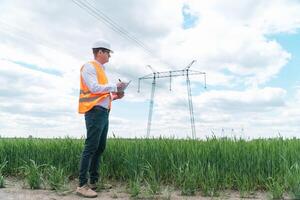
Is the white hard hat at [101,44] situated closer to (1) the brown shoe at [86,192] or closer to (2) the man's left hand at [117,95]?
(2) the man's left hand at [117,95]

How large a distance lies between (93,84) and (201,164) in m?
2.13

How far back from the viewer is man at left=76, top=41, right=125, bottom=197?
255 inches

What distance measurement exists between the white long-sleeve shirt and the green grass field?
1.26 m

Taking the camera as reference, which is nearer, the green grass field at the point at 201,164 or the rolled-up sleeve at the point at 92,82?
the rolled-up sleeve at the point at 92,82

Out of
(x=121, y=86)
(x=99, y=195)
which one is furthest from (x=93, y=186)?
(x=121, y=86)

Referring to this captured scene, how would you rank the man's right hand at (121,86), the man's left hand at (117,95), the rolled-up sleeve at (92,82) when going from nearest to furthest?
the rolled-up sleeve at (92,82) → the man's right hand at (121,86) → the man's left hand at (117,95)

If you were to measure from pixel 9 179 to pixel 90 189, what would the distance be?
2615 millimetres

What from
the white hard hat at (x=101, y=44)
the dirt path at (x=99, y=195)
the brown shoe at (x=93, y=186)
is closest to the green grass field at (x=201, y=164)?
the dirt path at (x=99, y=195)

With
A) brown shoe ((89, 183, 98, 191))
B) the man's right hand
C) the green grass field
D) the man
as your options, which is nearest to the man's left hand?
the man

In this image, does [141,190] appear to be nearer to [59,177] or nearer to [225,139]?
[59,177]

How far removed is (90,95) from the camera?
6.55 metres

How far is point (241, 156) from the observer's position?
274 inches

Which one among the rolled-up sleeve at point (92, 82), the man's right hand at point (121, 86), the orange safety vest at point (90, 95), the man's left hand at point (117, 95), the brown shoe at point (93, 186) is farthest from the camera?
the brown shoe at point (93, 186)

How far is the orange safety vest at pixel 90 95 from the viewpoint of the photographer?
651 cm
